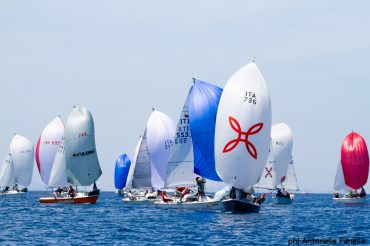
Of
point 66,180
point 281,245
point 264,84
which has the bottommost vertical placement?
point 281,245

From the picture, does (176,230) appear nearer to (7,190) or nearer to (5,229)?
(5,229)

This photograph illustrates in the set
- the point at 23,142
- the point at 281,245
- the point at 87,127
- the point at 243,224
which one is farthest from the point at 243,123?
the point at 23,142

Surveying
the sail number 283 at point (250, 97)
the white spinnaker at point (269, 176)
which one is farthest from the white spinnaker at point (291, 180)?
the sail number 283 at point (250, 97)

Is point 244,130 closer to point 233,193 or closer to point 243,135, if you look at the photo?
point 243,135

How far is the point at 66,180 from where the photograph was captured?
265ft

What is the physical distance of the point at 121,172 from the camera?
132m

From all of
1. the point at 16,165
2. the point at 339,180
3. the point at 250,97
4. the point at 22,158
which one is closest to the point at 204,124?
the point at 250,97

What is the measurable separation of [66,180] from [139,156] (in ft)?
24.8

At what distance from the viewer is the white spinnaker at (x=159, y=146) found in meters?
75.3

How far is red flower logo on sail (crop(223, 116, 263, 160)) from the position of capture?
5403cm

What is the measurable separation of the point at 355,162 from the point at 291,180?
32.0 feet

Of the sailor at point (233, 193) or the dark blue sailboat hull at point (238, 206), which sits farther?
the sailor at point (233, 193)

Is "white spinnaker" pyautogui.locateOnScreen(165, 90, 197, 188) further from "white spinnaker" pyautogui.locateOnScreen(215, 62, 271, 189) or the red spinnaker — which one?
the red spinnaker

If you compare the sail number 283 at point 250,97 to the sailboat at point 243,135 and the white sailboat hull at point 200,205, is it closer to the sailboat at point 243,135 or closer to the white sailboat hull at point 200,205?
the sailboat at point 243,135
